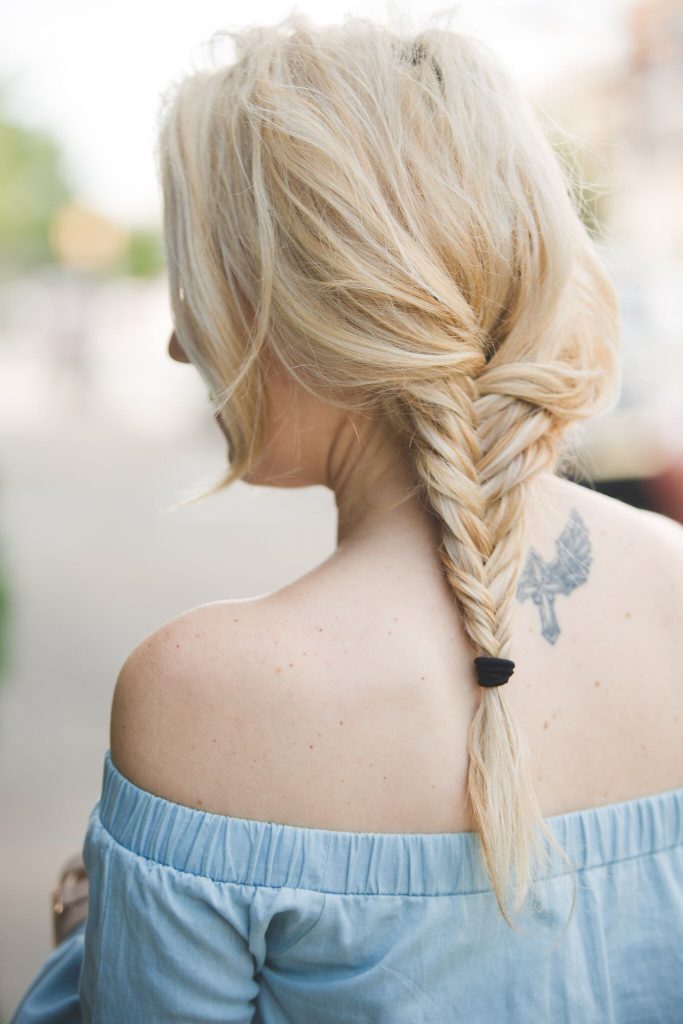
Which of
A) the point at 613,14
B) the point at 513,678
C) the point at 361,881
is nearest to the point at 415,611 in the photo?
the point at 513,678

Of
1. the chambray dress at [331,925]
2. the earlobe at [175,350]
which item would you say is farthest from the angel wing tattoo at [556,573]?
the earlobe at [175,350]

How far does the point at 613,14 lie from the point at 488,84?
21.7 metres

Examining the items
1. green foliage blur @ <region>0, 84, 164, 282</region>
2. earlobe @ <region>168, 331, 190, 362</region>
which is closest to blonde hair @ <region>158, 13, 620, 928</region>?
earlobe @ <region>168, 331, 190, 362</region>

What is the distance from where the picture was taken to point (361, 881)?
1101 millimetres

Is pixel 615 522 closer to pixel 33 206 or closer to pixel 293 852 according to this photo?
pixel 293 852

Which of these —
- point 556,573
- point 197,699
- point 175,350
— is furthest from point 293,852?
point 175,350

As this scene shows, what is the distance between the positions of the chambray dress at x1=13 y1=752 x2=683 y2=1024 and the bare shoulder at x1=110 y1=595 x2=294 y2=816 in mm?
41

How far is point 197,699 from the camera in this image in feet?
3.52

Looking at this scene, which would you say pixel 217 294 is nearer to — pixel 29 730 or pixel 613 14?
pixel 29 730

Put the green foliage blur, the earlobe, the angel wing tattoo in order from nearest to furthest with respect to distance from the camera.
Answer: the angel wing tattoo < the earlobe < the green foliage blur

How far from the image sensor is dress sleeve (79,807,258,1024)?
1.10 m

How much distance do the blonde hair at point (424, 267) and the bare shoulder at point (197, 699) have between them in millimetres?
259

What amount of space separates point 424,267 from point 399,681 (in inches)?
19.7

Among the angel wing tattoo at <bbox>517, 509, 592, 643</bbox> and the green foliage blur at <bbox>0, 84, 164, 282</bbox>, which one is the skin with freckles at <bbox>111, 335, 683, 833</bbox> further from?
the green foliage blur at <bbox>0, 84, 164, 282</bbox>
